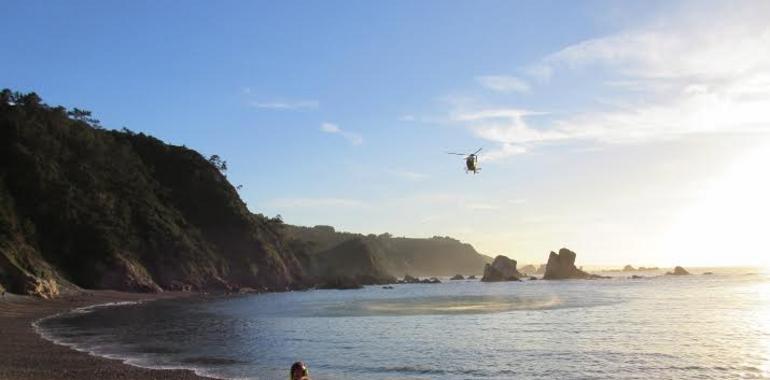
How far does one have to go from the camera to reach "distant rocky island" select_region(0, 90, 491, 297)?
3302 inches

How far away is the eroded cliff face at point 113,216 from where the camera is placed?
8369 centimetres

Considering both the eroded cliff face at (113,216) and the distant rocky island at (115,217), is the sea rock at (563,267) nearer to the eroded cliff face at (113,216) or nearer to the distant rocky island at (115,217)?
the distant rocky island at (115,217)

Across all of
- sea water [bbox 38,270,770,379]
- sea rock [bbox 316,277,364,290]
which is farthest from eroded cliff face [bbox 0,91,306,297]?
sea water [bbox 38,270,770,379]

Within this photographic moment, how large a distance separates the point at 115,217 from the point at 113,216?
0.90 metres

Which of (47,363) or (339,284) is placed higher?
(339,284)

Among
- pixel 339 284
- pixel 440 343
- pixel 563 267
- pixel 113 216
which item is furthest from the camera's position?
pixel 563 267

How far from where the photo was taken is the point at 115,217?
329 ft

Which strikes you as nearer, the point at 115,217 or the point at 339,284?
the point at 115,217

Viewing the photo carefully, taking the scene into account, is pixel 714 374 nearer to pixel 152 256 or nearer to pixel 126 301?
pixel 126 301

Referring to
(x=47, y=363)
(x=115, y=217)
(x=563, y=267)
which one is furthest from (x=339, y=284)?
(x=47, y=363)

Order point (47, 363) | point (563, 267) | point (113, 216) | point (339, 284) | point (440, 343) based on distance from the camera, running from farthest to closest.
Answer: point (563, 267)
point (339, 284)
point (113, 216)
point (440, 343)
point (47, 363)

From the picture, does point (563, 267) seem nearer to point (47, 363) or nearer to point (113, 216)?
point (113, 216)

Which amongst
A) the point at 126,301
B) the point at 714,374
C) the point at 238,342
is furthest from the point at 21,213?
the point at 714,374

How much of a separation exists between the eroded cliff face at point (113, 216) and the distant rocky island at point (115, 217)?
0.20 meters
